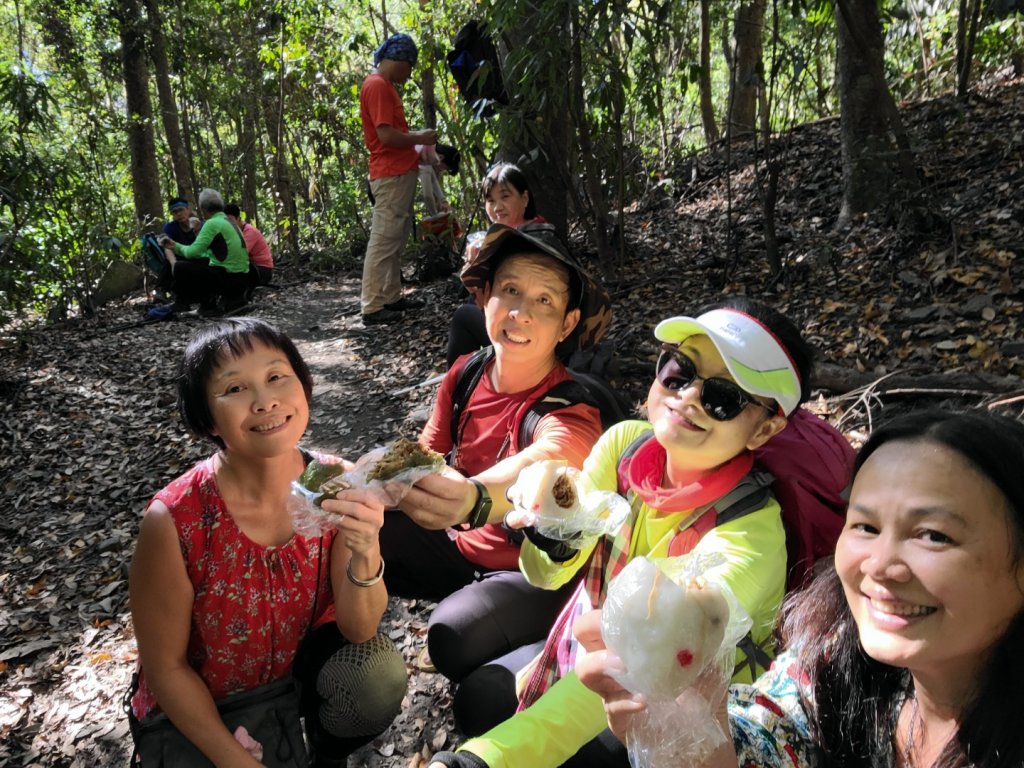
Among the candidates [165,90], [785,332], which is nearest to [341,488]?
[785,332]

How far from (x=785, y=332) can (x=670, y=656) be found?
968mm

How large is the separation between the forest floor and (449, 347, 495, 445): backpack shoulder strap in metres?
1.04

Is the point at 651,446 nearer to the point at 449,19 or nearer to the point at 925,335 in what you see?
the point at 925,335

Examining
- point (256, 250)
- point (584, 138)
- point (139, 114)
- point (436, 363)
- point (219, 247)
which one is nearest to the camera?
point (584, 138)

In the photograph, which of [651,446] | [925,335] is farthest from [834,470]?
[925,335]

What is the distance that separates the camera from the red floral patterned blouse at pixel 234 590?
197 centimetres

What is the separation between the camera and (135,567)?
6.28 ft

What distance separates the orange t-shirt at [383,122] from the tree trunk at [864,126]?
4011 mm

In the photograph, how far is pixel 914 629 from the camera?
3.82ft

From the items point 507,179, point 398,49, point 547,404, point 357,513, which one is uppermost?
point 398,49

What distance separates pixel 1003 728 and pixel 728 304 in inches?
44.2

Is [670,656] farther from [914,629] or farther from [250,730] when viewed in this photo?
[250,730]

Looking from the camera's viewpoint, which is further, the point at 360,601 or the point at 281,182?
the point at 281,182

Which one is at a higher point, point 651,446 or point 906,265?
point 906,265
